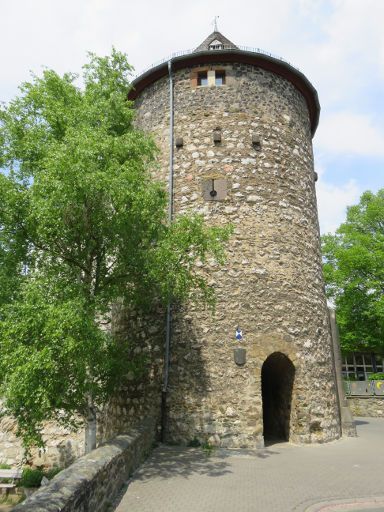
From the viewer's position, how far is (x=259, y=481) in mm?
6594

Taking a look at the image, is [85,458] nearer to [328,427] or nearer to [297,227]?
[328,427]

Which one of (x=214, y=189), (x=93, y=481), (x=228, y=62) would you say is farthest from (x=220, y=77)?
(x=93, y=481)

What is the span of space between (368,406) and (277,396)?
1074 centimetres

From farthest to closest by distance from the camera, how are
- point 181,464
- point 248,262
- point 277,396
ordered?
point 277,396, point 248,262, point 181,464

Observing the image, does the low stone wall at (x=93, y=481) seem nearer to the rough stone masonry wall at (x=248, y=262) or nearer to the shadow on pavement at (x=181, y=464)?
the shadow on pavement at (x=181, y=464)

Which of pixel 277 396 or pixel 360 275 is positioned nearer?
pixel 277 396

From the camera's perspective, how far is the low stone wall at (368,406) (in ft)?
63.1

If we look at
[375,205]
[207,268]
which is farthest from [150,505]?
[375,205]

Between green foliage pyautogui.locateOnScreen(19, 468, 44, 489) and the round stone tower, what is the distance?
141 inches

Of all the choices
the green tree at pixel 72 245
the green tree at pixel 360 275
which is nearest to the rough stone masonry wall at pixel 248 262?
the green tree at pixel 72 245

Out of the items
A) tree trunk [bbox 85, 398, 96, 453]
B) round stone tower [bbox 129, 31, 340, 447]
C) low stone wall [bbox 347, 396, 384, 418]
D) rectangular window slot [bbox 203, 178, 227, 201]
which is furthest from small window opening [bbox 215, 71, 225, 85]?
low stone wall [bbox 347, 396, 384, 418]

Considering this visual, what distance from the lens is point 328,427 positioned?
10031mm

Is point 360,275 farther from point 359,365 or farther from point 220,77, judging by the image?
point 220,77

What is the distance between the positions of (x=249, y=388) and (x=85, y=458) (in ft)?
15.1
